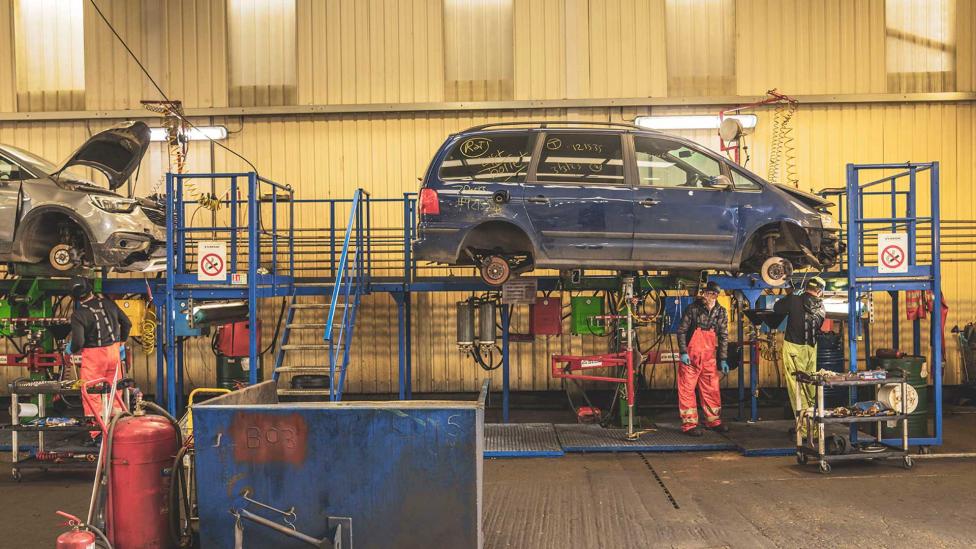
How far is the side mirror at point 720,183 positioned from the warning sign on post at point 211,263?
538 cm

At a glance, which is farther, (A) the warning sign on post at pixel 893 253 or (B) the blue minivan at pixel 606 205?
(A) the warning sign on post at pixel 893 253

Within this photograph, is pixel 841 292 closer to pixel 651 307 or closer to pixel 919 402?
pixel 919 402

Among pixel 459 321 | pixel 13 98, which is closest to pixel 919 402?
pixel 459 321

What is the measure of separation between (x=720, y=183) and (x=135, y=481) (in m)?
5.95

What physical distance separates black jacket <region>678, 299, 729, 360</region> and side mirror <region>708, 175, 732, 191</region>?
1.64 meters

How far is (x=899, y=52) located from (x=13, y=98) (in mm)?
14953

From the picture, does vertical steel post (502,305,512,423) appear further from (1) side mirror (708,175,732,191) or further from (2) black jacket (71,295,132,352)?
(2) black jacket (71,295,132,352)

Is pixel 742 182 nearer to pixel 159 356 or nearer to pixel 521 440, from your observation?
pixel 521 440

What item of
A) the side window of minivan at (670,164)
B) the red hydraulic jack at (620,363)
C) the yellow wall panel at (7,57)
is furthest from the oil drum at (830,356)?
the yellow wall panel at (7,57)

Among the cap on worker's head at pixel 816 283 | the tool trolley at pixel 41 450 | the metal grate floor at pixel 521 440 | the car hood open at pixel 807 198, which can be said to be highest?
the car hood open at pixel 807 198

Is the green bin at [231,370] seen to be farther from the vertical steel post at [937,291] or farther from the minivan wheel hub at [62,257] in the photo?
the vertical steel post at [937,291]

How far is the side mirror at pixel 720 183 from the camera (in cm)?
654

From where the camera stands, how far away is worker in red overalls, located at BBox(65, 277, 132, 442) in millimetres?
6996

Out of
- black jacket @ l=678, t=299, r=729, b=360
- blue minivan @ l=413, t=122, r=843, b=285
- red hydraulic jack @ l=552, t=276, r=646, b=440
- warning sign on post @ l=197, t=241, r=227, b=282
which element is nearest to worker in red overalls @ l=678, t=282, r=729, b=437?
black jacket @ l=678, t=299, r=729, b=360
